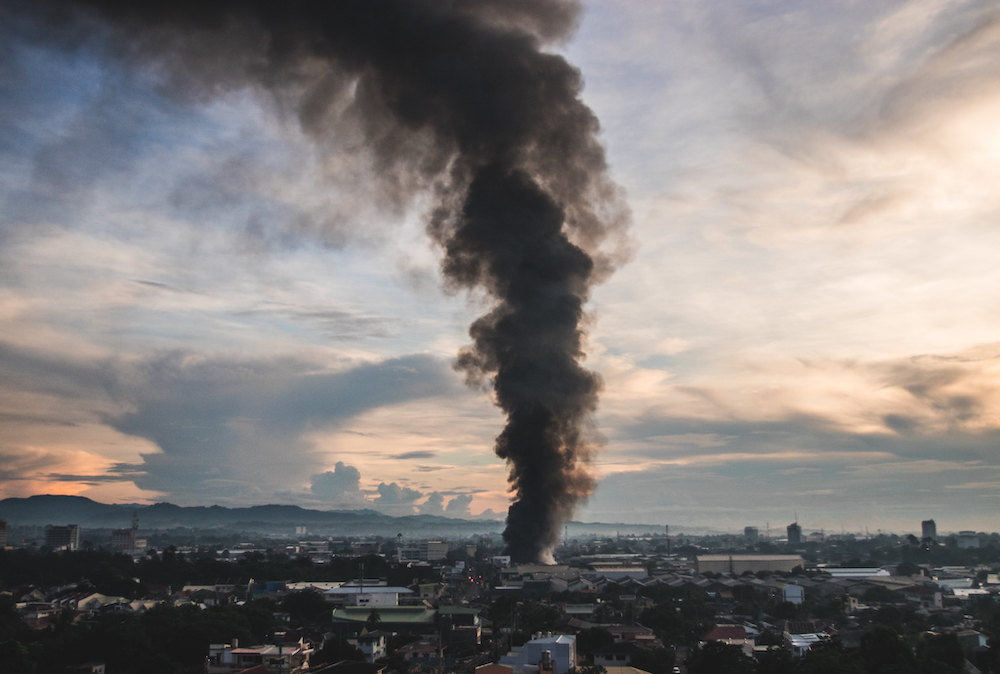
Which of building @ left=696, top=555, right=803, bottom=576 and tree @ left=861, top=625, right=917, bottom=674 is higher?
tree @ left=861, top=625, right=917, bottom=674

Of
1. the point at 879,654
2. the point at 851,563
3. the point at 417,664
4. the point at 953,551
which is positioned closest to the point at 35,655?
the point at 417,664

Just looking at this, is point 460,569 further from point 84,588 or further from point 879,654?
point 879,654

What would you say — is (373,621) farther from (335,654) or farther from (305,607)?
(335,654)

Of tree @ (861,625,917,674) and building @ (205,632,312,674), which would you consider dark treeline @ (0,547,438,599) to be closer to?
building @ (205,632,312,674)

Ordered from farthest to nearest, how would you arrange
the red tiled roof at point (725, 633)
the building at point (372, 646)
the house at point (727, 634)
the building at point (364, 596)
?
the building at point (364, 596) → the red tiled roof at point (725, 633) → the house at point (727, 634) → the building at point (372, 646)

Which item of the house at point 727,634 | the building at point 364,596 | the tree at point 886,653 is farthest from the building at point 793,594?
the tree at point 886,653

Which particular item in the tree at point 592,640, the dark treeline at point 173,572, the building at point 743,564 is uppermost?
the tree at point 592,640

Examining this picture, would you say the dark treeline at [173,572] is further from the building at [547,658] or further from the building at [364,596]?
the building at [547,658]

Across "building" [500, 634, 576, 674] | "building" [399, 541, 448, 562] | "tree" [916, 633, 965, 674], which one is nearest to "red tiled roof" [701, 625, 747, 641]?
"tree" [916, 633, 965, 674]
